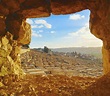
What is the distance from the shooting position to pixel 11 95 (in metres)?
6.75

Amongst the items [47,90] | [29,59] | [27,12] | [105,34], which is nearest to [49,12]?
[27,12]

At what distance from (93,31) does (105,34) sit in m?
0.95

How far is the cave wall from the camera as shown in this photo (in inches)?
325

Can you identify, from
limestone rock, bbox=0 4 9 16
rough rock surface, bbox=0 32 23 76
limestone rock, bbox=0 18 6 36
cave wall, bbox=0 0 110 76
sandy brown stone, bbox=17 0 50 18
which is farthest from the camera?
sandy brown stone, bbox=17 0 50 18

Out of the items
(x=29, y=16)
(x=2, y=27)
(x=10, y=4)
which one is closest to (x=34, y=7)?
(x=29, y=16)

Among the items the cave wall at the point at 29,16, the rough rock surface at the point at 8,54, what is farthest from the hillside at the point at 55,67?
the rough rock surface at the point at 8,54

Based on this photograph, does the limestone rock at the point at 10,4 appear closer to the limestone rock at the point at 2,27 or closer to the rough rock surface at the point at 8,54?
the limestone rock at the point at 2,27

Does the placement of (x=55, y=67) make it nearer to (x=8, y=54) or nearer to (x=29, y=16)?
(x=29, y=16)

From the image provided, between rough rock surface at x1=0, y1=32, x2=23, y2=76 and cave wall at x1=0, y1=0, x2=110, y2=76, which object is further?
cave wall at x1=0, y1=0, x2=110, y2=76

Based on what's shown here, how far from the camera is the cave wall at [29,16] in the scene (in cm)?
825

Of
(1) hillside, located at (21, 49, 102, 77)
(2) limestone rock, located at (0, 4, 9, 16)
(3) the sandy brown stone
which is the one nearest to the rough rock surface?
(2) limestone rock, located at (0, 4, 9, 16)

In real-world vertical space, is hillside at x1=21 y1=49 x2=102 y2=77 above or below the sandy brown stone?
below

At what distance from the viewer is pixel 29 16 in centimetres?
975

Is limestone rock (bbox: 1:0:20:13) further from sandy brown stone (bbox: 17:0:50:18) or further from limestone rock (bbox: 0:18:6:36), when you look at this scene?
limestone rock (bbox: 0:18:6:36)
